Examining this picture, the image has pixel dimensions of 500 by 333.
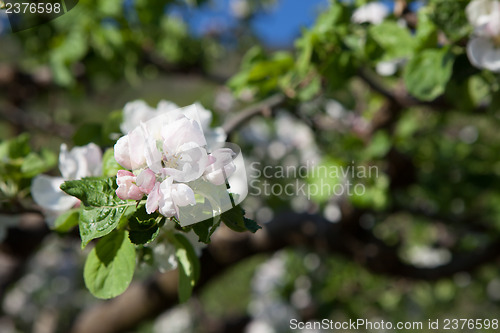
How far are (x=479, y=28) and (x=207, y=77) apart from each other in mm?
1749

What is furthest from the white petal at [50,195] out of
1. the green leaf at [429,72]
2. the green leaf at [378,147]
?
the green leaf at [378,147]

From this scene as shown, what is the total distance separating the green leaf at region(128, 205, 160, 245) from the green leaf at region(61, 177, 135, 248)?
0.01m

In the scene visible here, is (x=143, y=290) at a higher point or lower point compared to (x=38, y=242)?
lower

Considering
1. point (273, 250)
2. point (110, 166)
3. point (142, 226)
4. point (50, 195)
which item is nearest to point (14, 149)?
point (50, 195)

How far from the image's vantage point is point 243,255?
1.55 meters

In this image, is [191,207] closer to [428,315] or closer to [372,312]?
[372,312]

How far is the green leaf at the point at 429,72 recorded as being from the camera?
0.74m

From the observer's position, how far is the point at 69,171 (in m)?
0.61

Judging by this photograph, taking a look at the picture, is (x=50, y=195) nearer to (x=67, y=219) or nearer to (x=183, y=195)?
(x=67, y=219)

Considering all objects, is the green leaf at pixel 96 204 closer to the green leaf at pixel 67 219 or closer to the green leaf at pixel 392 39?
the green leaf at pixel 67 219

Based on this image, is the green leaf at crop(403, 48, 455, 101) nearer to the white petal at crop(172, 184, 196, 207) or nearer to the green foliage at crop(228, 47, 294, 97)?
the green foliage at crop(228, 47, 294, 97)

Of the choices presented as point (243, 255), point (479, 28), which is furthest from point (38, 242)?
point (479, 28)

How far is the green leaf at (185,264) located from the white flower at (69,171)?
15 centimetres

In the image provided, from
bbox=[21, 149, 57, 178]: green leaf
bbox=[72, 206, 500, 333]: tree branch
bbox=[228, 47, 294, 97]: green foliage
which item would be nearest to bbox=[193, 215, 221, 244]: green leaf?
bbox=[21, 149, 57, 178]: green leaf
